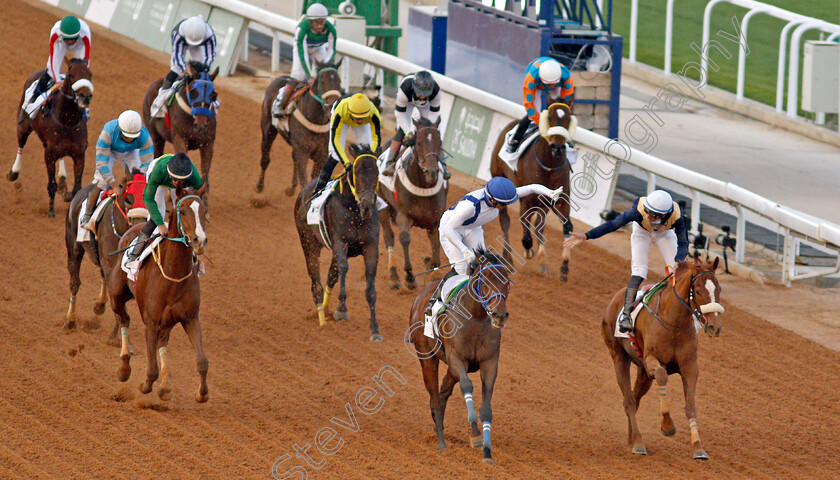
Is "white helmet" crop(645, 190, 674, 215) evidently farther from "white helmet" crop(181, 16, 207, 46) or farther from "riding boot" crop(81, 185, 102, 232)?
"white helmet" crop(181, 16, 207, 46)

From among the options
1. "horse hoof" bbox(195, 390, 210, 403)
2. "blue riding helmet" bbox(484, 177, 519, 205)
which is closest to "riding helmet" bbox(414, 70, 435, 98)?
"blue riding helmet" bbox(484, 177, 519, 205)

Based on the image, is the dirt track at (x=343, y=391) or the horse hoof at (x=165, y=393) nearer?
the dirt track at (x=343, y=391)

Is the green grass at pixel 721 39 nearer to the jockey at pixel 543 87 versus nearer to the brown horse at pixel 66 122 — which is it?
the jockey at pixel 543 87

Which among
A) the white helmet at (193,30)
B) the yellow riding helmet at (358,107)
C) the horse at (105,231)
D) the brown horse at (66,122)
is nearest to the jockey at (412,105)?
the yellow riding helmet at (358,107)

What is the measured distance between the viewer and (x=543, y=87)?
13.7 metres

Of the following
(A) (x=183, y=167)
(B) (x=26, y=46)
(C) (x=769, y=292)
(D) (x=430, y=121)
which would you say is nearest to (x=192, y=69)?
(D) (x=430, y=121)

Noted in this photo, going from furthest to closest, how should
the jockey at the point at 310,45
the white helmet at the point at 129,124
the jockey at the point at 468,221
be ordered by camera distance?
the jockey at the point at 310,45, the white helmet at the point at 129,124, the jockey at the point at 468,221

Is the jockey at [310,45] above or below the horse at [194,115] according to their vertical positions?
above

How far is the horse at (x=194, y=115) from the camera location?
1473 centimetres

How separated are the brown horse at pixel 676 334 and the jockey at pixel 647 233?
237mm

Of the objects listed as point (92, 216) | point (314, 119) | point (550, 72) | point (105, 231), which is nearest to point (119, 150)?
point (92, 216)

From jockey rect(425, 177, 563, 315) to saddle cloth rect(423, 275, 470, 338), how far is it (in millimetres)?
62

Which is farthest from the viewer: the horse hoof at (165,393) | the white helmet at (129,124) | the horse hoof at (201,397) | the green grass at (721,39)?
the green grass at (721,39)

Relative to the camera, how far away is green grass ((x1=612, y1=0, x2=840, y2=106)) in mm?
23266
